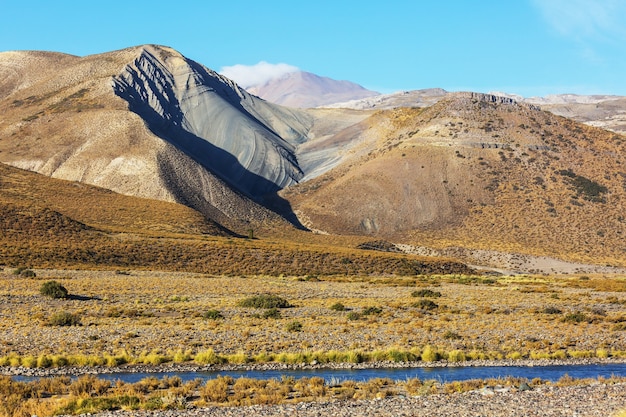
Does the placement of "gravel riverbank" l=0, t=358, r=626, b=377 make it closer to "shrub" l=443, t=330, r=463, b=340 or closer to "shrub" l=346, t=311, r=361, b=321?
"shrub" l=443, t=330, r=463, b=340

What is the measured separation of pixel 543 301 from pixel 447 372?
1223 inches

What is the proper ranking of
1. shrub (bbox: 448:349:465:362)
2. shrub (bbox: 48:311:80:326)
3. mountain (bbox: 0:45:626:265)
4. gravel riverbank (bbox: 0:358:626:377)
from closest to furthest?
gravel riverbank (bbox: 0:358:626:377), shrub (bbox: 448:349:465:362), shrub (bbox: 48:311:80:326), mountain (bbox: 0:45:626:265)

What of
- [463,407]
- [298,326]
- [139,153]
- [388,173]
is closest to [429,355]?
[298,326]

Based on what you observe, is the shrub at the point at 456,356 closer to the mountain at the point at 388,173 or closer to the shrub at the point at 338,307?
the shrub at the point at 338,307

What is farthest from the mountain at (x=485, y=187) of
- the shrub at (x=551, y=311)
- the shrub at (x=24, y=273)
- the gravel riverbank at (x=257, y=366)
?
the gravel riverbank at (x=257, y=366)

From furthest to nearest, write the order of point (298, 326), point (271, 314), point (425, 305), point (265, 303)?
1. point (425, 305)
2. point (265, 303)
3. point (271, 314)
4. point (298, 326)

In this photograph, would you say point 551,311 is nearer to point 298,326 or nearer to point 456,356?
point 298,326

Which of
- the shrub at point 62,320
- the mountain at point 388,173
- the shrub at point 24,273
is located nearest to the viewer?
the shrub at point 62,320

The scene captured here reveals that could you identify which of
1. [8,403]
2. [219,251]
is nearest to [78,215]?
[219,251]

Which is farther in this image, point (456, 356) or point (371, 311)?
point (371, 311)

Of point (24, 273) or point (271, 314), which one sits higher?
point (271, 314)

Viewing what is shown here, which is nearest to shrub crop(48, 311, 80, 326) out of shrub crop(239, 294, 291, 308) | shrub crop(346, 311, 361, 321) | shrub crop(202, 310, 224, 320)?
shrub crop(202, 310, 224, 320)

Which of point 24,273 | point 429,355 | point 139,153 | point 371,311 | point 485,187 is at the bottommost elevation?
point 24,273

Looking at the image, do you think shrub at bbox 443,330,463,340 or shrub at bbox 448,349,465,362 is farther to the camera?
shrub at bbox 443,330,463,340
